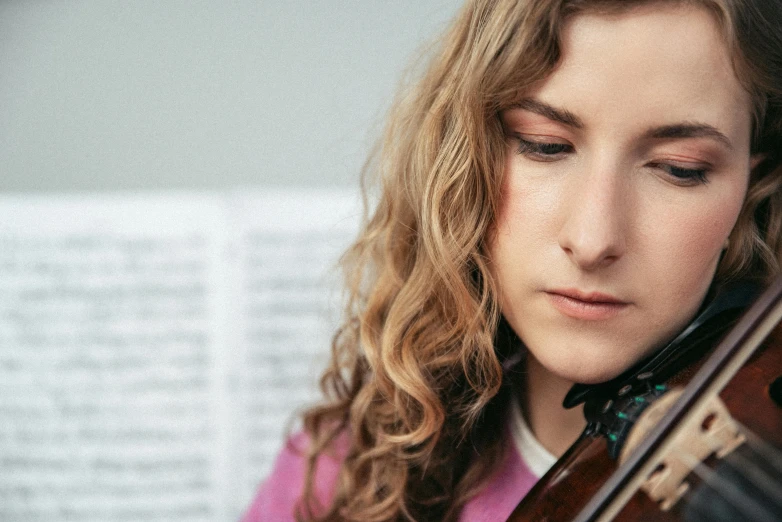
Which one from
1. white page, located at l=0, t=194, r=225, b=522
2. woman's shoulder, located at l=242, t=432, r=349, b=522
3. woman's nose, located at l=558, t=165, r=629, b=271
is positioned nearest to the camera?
woman's nose, located at l=558, t=165, r=629, b=271

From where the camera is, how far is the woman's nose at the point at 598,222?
1.91ft

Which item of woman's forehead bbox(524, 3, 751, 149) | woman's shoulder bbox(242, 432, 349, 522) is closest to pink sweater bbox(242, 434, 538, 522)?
woman's shoulder bbox(242, 432, 349, 522)

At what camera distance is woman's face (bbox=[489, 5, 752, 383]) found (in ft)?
1.92

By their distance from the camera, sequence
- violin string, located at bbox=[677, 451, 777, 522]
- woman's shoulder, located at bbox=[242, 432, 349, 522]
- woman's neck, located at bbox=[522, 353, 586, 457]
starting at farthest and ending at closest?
woman's shoulder, located at bbox=[242, 432, 349, 522]
woman's neck, located at bbox=[522, 353, 586, 457]
violin string, located at bbox=[677, 451, 777, 522]

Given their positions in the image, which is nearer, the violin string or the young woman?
the violin string

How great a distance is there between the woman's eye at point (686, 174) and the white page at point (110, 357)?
71 centimetres

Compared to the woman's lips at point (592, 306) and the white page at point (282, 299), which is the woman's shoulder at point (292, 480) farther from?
the woman's lips at point (592, 306)

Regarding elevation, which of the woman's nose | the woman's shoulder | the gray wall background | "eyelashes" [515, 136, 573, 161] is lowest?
the woman's shoulder

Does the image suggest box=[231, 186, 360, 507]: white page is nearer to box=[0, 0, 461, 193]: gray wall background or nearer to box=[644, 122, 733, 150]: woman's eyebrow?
box=[0, 0, 461, 193]: gray wall background

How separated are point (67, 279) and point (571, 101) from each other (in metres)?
0.84

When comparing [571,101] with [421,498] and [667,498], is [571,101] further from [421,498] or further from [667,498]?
[421,498]

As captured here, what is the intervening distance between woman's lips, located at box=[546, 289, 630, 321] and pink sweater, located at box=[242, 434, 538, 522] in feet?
0.77

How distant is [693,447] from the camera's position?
1.66 feet

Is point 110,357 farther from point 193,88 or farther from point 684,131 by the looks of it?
point 684,131
